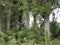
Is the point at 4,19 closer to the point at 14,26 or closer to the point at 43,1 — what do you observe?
the point at 14,26

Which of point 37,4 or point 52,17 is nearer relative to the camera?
point 37,4

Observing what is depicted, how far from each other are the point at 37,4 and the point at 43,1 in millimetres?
806

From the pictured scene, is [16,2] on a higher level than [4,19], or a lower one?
higher

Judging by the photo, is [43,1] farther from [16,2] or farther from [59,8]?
[16,2]

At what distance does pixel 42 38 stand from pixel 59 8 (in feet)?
12.0

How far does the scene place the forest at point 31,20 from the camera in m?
22.2

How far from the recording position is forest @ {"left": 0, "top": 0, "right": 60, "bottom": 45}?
22.2 metres

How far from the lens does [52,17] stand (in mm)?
28969

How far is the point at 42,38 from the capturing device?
2317cm

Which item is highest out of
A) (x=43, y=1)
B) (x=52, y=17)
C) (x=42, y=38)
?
(x=43, y=1)

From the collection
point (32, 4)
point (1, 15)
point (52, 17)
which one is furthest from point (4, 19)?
point (32, 4)

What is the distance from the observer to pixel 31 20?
33.5 m

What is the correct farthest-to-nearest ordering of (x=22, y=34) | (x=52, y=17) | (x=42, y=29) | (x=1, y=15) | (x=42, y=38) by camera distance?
(x=1, y=15) < (x=52, y=17) < (x=42, y=29) < (x=22, y=34) < (x=42, y=38)

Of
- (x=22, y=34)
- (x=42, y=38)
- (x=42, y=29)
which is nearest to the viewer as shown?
(x=42, y=38)
